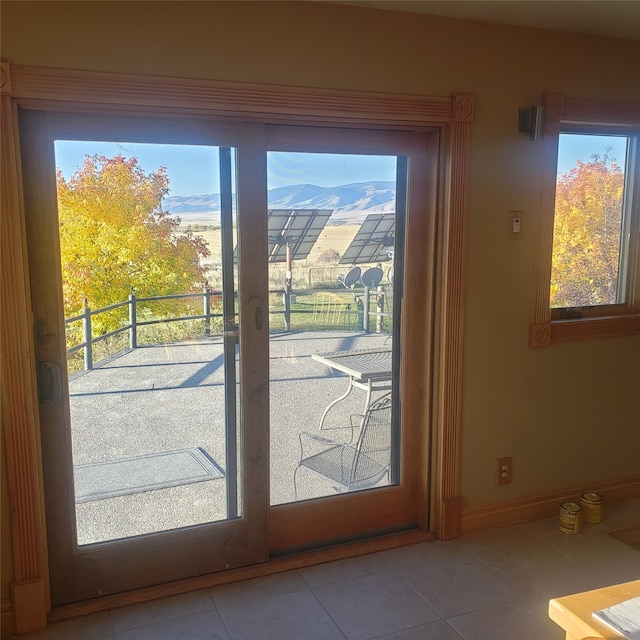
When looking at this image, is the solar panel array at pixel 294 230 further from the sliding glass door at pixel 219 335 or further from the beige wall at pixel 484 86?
the beige wall at pixel 484 86

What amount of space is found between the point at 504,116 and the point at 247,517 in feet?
6.86

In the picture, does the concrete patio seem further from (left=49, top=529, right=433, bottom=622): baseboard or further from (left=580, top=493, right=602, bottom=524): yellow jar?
(left=580, top=493, right=602, bottom=524): yellow jar

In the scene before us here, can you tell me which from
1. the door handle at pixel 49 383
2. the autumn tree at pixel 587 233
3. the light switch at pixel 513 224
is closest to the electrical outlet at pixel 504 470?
the autumn tree at pixel 587 233

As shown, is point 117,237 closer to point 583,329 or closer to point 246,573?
point 246,573

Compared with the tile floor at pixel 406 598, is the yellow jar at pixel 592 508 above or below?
above

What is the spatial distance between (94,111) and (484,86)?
1641 mm

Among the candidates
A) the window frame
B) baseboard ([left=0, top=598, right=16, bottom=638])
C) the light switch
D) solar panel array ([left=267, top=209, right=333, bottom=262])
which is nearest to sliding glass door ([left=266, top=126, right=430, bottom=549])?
solar panel array ([left=267, top=209, right=333, bottom=262])

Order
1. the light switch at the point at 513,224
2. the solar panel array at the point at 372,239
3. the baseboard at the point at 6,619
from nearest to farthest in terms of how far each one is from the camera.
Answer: the baseboard at the point at 6,619, the solar panel array at the point at 372,239, the light switch at the point at 513,224

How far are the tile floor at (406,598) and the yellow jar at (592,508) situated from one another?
121 millimetres

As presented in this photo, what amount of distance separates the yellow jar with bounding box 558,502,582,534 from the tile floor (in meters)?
0.04

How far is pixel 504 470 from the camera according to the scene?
3.14 meters

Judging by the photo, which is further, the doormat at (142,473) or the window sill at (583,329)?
the window sill at (583,329)

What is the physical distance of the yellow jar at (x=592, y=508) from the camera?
3197mm

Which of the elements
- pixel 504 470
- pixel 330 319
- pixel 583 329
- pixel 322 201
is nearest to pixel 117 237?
pixel 322 201
